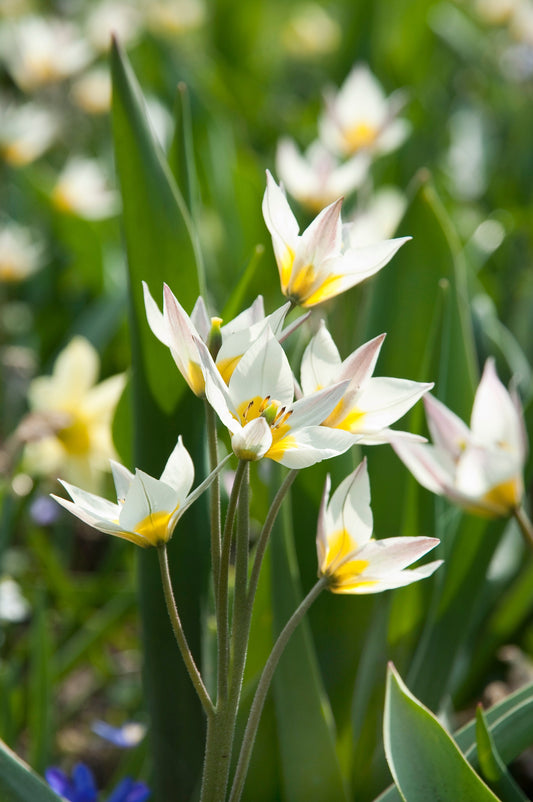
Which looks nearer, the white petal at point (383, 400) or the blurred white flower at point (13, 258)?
the white petal at point (383, 400)

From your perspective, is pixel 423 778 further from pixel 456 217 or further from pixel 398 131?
pixel 456 217

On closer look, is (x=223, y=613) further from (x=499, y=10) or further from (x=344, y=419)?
(x=499, y=10)

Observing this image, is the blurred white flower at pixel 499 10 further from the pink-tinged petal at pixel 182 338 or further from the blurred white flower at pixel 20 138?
the pink-tinged petal at pixel 182 338

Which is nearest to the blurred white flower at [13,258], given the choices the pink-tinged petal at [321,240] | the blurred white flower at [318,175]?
the blurred white flower at [318,175]

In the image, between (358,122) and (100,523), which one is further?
(358,122)

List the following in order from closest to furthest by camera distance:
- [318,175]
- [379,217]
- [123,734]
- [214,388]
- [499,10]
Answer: [214,388]
[123,734]
[318,175]
[379,217]
[499,10]

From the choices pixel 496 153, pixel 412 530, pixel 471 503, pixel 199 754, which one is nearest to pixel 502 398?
pixel 471 503

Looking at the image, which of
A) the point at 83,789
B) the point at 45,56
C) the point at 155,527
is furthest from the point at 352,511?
the point at 45,56
